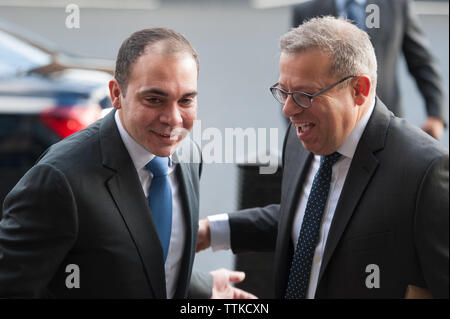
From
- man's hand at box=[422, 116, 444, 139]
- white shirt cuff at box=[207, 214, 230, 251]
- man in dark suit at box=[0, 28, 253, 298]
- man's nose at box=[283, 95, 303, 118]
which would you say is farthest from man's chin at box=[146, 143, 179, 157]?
man's hand at box=[422, 116, 444, 139]

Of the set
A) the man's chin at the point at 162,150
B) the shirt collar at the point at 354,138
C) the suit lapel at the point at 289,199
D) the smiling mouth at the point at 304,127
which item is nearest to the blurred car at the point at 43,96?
the man's chin at the point at 162,150

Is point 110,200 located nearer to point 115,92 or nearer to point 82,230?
point 82,230

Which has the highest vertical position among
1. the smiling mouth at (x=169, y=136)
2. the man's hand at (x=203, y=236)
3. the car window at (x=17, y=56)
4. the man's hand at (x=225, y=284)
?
the car window at (x=17, y=56)

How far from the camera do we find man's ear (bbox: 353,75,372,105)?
5.44ft

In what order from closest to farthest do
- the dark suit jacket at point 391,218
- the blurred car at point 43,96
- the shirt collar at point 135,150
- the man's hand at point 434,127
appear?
the dark suit jacket at point 391,218 < the shirt collar at point 135,150 < the blurred car at point 43,96 < the man's hand at point 434,127

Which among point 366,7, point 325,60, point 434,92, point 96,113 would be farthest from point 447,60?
point 325,60

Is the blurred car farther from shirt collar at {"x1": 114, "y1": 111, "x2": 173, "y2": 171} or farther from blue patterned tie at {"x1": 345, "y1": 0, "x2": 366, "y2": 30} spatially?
blue patterned tie at {"x1": 345, "y1": 0, "x2": 366, "y2": 30}

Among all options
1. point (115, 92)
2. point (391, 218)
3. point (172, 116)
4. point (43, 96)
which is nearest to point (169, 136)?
point (172, 116)

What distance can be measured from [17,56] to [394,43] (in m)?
1.59

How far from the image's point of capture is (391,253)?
149cm

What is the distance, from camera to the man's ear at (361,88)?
1657 millimetres

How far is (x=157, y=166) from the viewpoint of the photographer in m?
1.71

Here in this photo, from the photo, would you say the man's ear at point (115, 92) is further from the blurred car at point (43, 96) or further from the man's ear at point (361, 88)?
the blurred car at point (43, 96)

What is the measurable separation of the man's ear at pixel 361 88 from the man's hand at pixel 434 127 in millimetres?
1130
